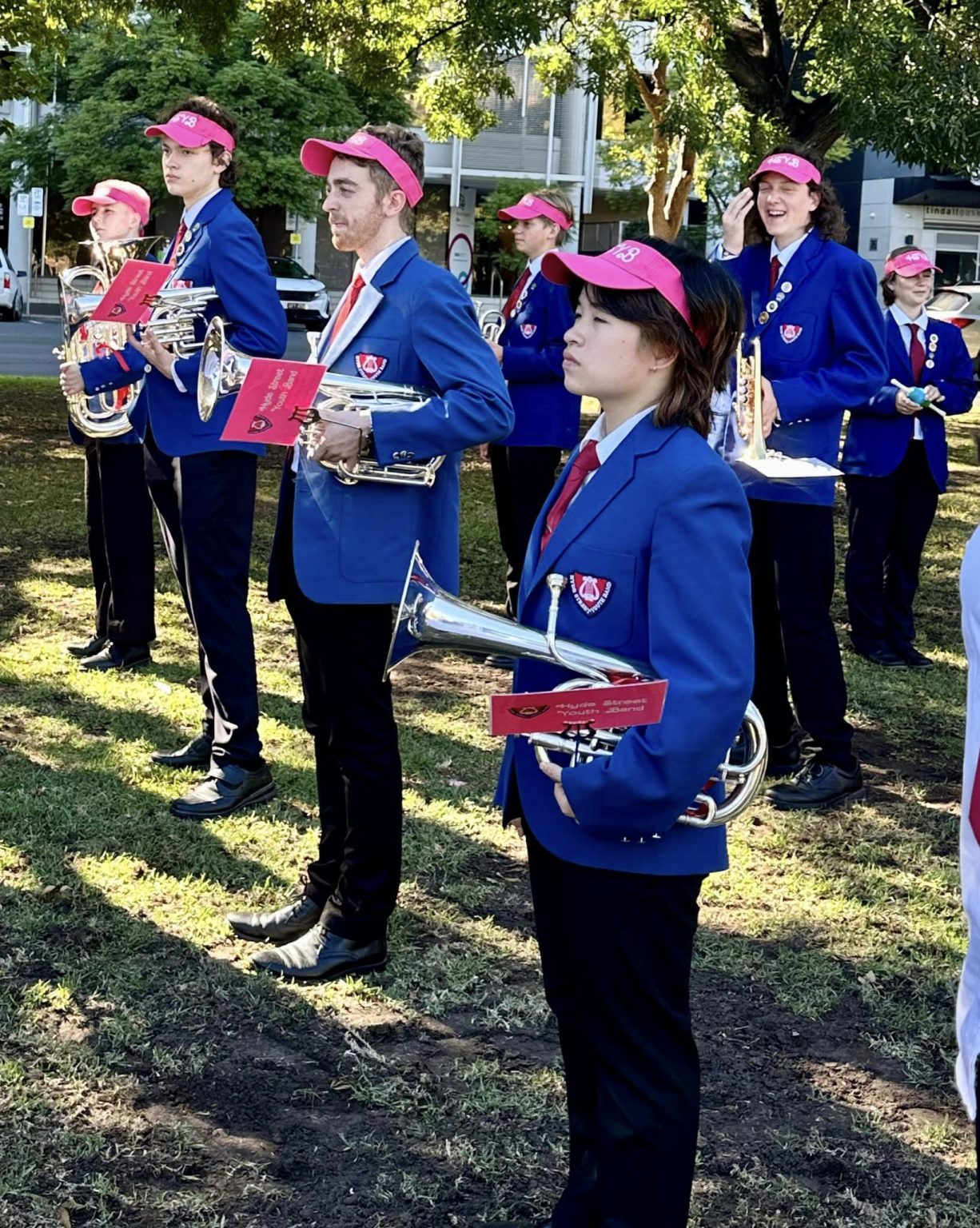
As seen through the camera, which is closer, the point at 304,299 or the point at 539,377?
the point at 539,377

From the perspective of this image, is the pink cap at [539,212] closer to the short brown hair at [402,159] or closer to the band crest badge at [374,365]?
the short brown hair at [402,159]

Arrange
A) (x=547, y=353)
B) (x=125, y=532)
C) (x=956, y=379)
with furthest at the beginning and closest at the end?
(x=956, y=379), (x=547, y=353), (x=125, y=532)

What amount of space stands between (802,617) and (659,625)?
11.1 feet

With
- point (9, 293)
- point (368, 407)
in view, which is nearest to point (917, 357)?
point (368, 407)

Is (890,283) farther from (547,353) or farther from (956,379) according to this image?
(547,353)

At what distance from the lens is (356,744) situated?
14.2ft

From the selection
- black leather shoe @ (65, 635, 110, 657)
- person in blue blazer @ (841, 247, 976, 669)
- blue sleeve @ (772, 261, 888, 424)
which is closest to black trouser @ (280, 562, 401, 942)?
blue sleeve @ (772, 261, 888, 424)

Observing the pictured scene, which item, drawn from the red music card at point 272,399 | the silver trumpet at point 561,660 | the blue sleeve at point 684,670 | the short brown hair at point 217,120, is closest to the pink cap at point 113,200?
the short brown hair at point 217,120

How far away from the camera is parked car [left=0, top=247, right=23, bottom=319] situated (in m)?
33.8

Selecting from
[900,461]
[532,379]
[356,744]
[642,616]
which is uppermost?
[532,379]

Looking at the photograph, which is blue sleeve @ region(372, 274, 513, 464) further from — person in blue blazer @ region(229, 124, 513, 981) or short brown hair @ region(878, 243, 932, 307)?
short brown hair @ region(878, 243, 932, 307)

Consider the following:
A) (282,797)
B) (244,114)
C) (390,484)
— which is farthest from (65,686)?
(244,114)

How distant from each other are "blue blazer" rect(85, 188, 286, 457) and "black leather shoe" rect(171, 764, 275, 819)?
1154 mm

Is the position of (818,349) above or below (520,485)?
above
